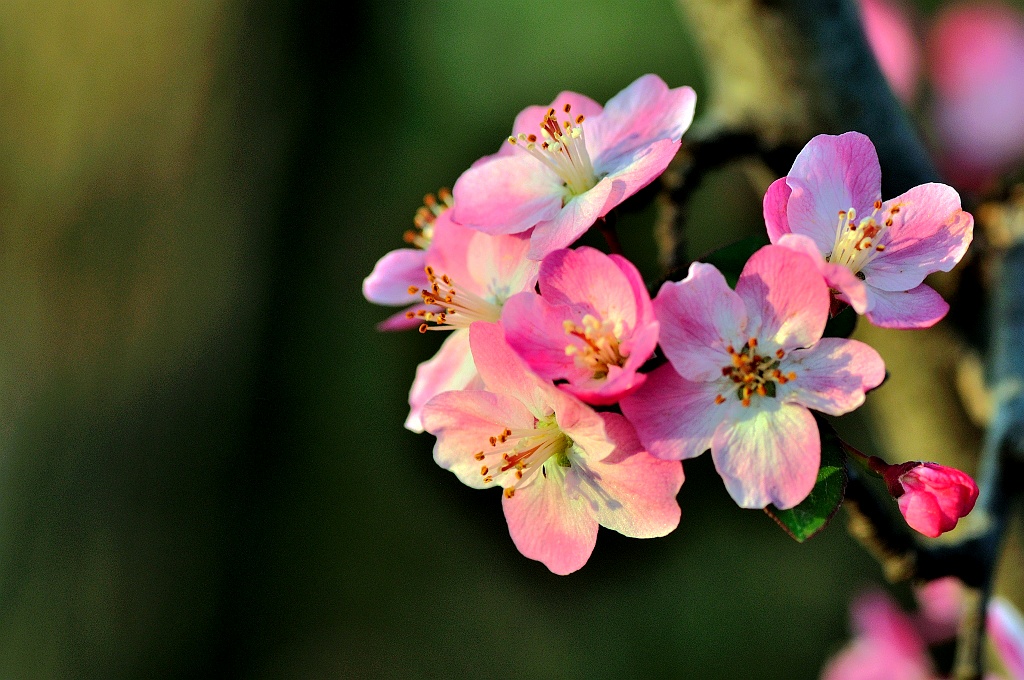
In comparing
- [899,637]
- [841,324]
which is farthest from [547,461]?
[899,637]

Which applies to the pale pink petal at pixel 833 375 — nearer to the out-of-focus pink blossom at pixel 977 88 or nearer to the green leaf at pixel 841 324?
the green leaf at pixel 841 324

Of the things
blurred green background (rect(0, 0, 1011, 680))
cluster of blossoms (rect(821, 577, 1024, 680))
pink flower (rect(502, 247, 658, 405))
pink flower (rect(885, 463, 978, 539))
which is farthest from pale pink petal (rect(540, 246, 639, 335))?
blurred green background (rect(0, 0, 1011, 680))

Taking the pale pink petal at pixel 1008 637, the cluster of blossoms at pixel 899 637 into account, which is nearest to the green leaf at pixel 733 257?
the pale pink petal at pixel 1008 637

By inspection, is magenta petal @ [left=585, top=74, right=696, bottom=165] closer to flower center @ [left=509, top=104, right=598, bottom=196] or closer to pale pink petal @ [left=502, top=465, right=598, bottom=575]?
flower center @ [left=509, top=104, right=598, bottom=196]

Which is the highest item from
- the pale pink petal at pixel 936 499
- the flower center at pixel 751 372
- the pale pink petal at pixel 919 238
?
the pale pink petal at pixel 919 238

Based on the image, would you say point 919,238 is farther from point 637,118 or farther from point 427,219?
point 427,219

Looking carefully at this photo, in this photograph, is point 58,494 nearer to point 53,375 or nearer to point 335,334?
point 53,375

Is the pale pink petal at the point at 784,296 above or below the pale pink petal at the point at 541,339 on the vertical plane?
below
